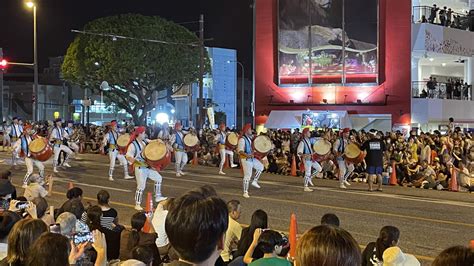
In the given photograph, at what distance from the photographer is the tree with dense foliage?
4912 centimetres

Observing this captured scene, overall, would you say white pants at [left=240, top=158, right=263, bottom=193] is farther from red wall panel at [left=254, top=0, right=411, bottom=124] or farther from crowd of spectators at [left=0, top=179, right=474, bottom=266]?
red wall panel at [left=254, top=0, right=411, bottom=124]

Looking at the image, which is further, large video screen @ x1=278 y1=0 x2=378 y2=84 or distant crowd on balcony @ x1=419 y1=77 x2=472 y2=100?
large video screen @ x1=278 y1=0 x2=378 y2=84

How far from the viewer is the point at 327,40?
36.1 metres

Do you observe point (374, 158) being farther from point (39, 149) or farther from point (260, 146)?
point (39, 149)

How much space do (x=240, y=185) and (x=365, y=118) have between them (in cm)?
1764

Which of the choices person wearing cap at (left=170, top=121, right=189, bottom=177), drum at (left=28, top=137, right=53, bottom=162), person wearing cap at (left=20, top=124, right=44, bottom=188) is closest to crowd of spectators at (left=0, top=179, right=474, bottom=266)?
drum at (left=28, top=137, right=53, bottom=162)

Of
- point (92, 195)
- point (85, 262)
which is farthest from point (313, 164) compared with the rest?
point (85, 262)

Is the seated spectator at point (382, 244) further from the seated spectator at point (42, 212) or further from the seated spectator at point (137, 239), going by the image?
the seated spectator at point (42, 212)

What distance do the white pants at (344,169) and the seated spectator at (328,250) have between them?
651 inches

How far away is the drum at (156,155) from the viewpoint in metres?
15.0

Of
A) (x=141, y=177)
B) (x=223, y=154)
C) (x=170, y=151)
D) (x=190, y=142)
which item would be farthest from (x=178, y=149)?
(x=141, y=177)

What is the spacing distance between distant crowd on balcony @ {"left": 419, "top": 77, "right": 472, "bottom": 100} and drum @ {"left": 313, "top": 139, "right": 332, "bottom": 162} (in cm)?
1726

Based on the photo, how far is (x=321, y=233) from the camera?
3.28 meters

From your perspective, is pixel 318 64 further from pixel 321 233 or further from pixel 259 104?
pixel 321 233
